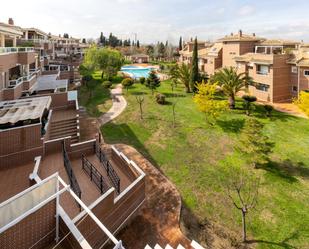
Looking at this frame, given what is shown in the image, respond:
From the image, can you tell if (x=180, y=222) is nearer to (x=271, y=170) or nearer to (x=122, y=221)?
(x=122, y=221)

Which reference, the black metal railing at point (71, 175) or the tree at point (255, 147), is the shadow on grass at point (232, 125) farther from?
the black metal railing at point (71, 175)

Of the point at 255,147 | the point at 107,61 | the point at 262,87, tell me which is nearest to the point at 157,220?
the point at 255,147

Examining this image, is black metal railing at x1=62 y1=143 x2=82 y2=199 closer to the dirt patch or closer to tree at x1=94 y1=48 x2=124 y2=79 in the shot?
the dirt patch

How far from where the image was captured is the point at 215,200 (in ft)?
55.2

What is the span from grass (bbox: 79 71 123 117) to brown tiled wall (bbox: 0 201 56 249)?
80.8 ft

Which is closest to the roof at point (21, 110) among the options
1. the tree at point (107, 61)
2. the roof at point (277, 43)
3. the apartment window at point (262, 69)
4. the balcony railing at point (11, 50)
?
the balcony railing at point (11, 50)

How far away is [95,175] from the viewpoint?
1573cm

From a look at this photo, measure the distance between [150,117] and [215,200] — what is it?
1630 centimetres

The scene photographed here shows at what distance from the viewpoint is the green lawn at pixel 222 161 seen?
15031mm

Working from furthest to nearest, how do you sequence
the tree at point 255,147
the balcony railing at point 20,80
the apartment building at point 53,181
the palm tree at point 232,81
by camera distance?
the palm tree at point 232,81, the balcony railing at point 20,80, the tree at point 255,147, the apartment building at point 53,181

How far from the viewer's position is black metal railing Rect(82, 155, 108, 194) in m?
14.5

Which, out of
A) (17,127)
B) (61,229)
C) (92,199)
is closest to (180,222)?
(92,199)

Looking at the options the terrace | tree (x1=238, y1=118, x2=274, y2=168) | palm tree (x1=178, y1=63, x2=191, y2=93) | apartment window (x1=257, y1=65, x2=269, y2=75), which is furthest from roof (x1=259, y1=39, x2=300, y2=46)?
the terrace

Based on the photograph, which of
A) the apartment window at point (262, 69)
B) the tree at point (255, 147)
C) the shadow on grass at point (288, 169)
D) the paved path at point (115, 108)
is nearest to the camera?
the shadow on grass at point (288, 169)
